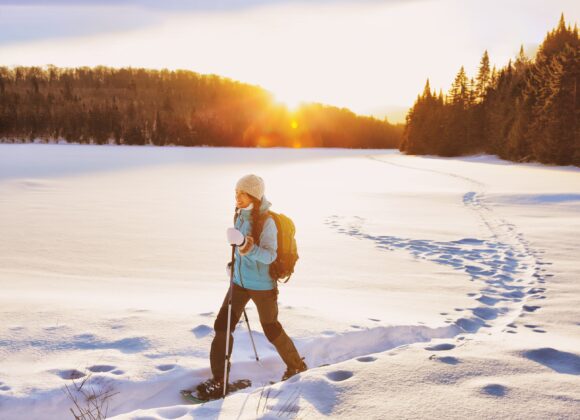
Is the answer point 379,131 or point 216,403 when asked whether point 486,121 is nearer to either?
point 216,403

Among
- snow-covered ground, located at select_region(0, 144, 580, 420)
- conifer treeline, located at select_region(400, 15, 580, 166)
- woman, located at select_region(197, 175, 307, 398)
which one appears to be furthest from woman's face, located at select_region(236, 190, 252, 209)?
conifer treeline, located at select_region(400, 15, 580, 166)

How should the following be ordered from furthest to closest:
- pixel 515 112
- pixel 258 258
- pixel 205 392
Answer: pixel 515 112 < pixel 205 392 < pixel 258 258

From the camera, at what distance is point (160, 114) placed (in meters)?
108

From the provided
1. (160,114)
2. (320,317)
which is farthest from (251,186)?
(160,114)

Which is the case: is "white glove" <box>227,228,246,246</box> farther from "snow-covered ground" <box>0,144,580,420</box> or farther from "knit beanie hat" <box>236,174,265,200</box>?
"snow-covered ground" <box>0,144,580,420</box>

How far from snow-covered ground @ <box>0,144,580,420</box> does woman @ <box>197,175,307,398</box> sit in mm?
331

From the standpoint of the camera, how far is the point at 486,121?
5881 centimetres

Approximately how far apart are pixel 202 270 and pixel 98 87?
138 meters

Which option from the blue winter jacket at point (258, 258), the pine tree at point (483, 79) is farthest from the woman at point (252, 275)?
the pine tree at point (483, 79)

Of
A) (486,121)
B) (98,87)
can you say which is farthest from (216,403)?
(98,87)

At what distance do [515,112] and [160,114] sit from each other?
85.0 meters

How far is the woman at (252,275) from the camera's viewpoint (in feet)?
10.7

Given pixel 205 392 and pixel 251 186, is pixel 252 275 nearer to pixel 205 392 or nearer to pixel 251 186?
pixel 251 186

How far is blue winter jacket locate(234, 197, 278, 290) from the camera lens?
3258mm
